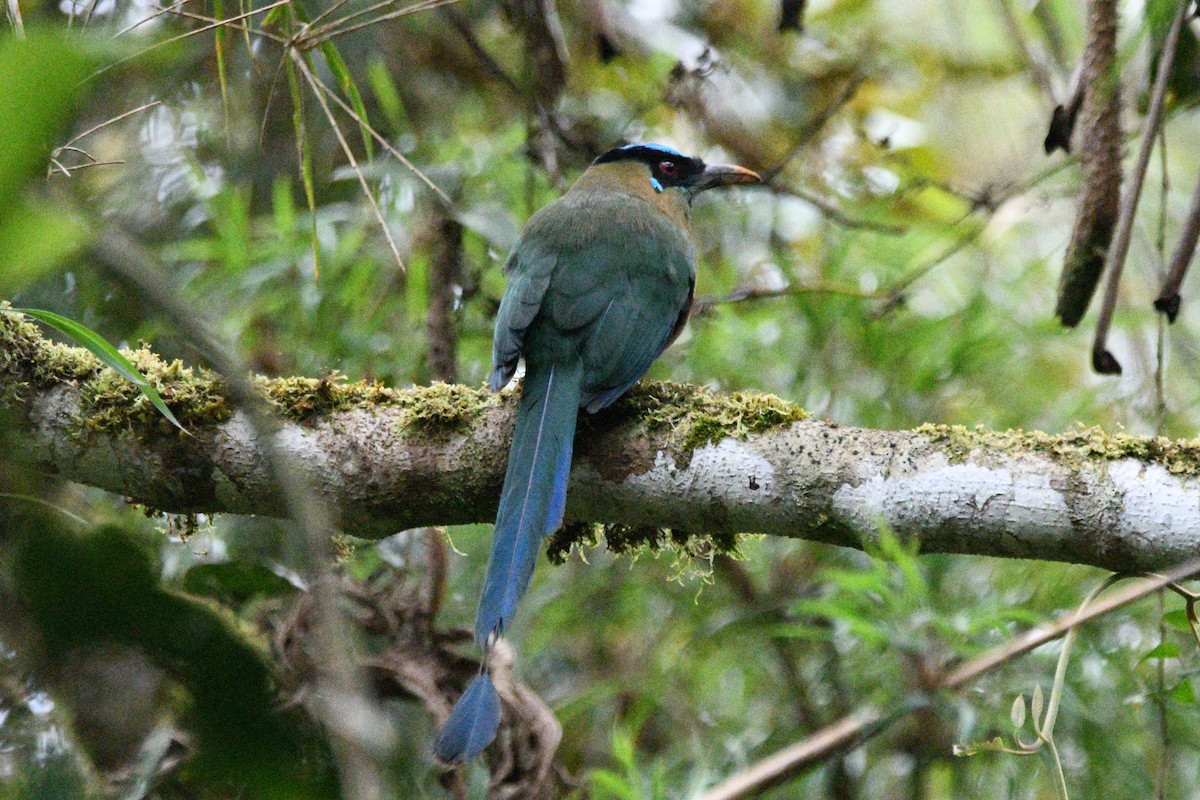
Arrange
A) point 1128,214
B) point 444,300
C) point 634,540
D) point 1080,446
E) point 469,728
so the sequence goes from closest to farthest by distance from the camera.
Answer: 1. point 469,728
2. point 1080,446
3. point 634,540
4. point 1128,214
5. point 444,300

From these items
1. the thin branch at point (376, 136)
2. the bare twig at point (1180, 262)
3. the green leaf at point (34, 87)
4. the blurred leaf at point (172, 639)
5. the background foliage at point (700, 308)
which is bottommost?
the background foliage at point (700, 308)

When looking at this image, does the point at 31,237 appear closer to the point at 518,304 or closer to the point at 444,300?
the point at 518,304

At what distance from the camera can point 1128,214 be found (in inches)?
97.1

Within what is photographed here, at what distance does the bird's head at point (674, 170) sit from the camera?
3.49m

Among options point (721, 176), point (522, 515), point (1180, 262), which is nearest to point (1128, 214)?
point (1180, 262)

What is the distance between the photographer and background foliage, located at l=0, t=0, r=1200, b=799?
294cm

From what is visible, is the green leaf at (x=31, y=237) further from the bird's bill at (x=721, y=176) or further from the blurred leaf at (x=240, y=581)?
the bird's bill at (x=721, y=176)

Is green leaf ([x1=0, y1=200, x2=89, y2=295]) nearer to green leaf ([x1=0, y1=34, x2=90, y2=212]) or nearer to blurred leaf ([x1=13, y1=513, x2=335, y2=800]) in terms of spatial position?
green leaf ([x1=0, y1=34, x2=90, y2=212])

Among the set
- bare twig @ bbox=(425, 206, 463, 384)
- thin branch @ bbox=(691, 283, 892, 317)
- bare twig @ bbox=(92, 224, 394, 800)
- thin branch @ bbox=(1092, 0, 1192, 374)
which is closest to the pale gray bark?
thin branch @ bbox=(1092, 0, 1192, 374)

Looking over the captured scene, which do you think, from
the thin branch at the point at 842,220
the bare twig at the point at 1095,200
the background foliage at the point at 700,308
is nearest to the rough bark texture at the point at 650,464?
the background foliage at the point at 700,308

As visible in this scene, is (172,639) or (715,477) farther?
(715,477)

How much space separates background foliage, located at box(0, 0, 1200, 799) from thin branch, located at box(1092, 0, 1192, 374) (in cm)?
11

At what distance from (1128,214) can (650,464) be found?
1251 mm

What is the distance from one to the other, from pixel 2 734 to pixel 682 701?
10.1 ft
